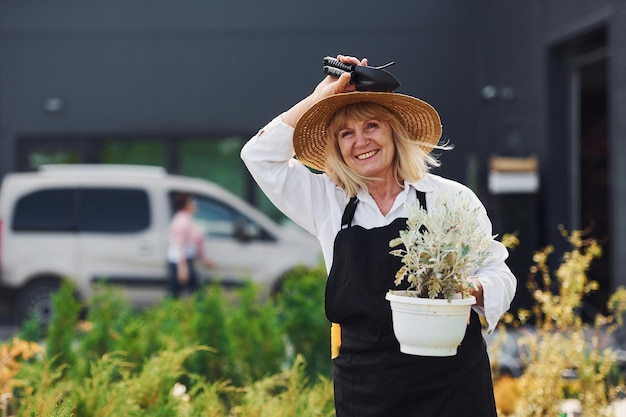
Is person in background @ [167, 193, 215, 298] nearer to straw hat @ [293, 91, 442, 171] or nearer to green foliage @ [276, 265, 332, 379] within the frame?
green foliage @ [276, 265, 332, 379]

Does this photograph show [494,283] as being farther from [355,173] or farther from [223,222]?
[223,222]

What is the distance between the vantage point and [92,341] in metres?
5.08

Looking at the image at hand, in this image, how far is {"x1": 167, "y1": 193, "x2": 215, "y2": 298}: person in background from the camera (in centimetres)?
1080

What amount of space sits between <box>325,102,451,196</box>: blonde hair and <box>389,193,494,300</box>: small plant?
40 centimetres

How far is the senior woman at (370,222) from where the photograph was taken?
2586 millimetres

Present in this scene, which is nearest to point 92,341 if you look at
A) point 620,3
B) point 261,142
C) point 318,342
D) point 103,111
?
point 318,342

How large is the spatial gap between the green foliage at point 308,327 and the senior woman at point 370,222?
2.29 m

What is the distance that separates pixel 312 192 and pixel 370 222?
208 mm

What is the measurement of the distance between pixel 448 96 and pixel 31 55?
5606 mm

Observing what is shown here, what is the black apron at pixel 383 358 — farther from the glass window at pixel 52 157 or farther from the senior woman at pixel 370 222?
the glass window at pixel 52 157

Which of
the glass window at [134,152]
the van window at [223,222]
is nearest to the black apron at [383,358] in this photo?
the van window at [223,222]

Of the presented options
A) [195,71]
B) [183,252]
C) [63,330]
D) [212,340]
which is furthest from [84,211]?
[212,340]

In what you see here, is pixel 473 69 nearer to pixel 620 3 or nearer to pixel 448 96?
pixel 448 96

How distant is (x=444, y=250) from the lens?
2.32 metres
